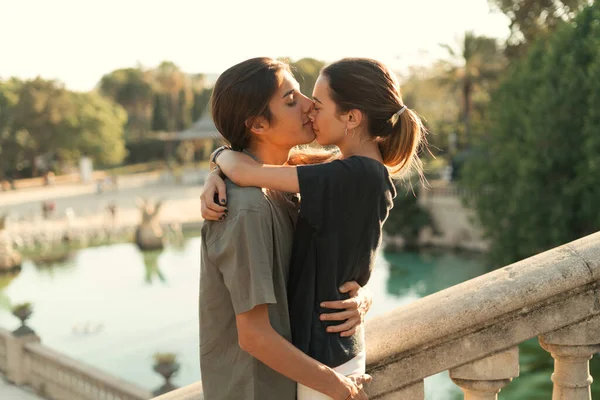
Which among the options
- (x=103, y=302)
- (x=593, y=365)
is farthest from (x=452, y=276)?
(x=103, y=302)

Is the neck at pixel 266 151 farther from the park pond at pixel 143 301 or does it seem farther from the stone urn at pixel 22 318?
the park pond at pixel 143 301

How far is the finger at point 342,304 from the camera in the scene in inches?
81.7

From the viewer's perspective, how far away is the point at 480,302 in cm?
218

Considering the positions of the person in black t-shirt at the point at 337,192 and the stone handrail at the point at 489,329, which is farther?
the stone handrail at the point at 489,329

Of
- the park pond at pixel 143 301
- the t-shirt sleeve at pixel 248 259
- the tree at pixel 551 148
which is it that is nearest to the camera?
the t-shirt sleeve at pixel 248 259

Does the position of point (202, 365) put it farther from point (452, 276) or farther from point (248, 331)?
point (452, 276)

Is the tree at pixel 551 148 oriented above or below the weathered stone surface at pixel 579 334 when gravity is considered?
below

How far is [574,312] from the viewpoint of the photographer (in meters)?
2.23

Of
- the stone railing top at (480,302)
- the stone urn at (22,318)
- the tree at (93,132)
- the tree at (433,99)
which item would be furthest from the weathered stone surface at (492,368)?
the tree at (93,132)

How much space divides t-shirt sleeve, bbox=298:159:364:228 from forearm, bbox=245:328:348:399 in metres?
0.34

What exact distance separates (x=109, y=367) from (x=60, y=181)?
42008 millimetres

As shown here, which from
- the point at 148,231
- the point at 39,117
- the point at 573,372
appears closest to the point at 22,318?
the point at 573,372

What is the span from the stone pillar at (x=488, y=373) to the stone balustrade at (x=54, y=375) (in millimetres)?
7903

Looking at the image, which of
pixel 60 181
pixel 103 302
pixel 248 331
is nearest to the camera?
pixel 248 331
